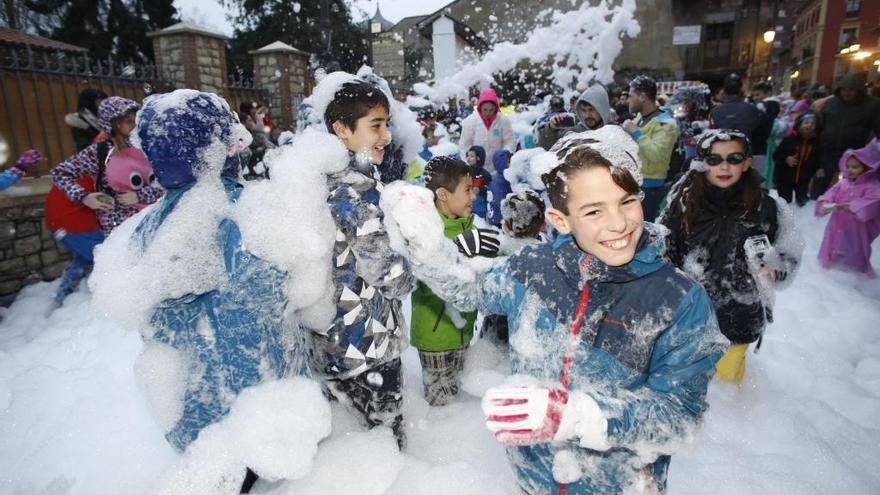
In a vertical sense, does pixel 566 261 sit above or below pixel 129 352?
above

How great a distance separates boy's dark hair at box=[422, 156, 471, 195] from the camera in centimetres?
266

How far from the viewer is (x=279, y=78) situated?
1127 centimetres

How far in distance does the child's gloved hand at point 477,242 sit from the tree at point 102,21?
20.8 m

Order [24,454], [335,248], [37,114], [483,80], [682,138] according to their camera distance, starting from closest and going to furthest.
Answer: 1. [335,248]
2. [24,454]
3. [37,114]
4. [682,138]
5. [483,80]

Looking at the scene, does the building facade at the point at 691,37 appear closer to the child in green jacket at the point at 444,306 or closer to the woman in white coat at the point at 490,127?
the woman in white coat at the point at 490,127

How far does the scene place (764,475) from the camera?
2.40 metres

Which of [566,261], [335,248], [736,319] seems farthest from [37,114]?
[736,319]

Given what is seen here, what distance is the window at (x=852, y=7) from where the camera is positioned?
36812mm

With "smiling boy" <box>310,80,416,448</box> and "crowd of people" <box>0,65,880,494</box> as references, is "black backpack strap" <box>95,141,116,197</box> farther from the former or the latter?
"smiling boy" <box>310,80,416,448</box>

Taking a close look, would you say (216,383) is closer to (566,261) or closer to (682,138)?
(566,261)

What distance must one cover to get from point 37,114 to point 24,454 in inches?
181

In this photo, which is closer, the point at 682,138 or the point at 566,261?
the point at 566,261

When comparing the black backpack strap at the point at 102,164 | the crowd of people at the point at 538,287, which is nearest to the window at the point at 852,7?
the crowd of people at the point at 538,287

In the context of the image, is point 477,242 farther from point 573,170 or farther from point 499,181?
point 499,181
